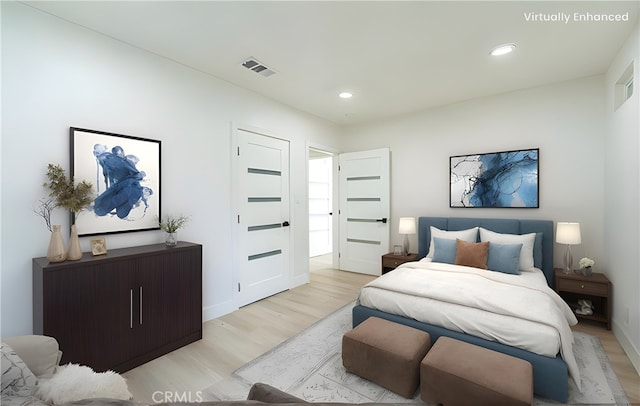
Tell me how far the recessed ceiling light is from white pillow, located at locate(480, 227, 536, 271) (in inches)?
80.6

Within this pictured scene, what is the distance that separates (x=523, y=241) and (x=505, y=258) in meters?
0.38

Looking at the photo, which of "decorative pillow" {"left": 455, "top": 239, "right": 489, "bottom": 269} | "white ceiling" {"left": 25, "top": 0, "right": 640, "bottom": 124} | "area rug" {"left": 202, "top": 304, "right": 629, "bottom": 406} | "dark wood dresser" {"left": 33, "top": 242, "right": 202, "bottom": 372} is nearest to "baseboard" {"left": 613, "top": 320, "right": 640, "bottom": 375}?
"area rug" {"left": 202, "top": 304, "right": 629, "bottom": 406}

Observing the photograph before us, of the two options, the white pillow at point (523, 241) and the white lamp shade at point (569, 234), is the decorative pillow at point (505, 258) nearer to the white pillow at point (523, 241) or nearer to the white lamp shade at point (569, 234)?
the white pillow at point (523, 241)

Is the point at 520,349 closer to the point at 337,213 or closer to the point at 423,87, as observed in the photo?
the point at 423,87

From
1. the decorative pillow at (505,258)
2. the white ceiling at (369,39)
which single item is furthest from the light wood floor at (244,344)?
the white ceiling at (369,39)

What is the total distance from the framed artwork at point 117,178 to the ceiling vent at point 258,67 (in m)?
1.23

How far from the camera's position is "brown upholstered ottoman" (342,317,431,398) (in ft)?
6.07

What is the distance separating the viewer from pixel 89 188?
215 cm

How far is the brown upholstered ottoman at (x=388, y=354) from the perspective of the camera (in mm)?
1850

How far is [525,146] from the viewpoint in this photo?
3568mm

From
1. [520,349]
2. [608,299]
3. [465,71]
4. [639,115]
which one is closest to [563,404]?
[520,349]

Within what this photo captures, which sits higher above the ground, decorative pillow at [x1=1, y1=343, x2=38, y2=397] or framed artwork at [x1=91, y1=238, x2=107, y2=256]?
framed artwork at [x1=91, y1=238, x2=107, y2=256]

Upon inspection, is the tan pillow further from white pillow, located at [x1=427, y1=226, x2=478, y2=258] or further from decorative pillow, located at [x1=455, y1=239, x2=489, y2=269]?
white pillow, located at [x1=427, y1=226, x2=478, y2=258]

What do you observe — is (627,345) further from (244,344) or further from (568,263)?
(244,344)
